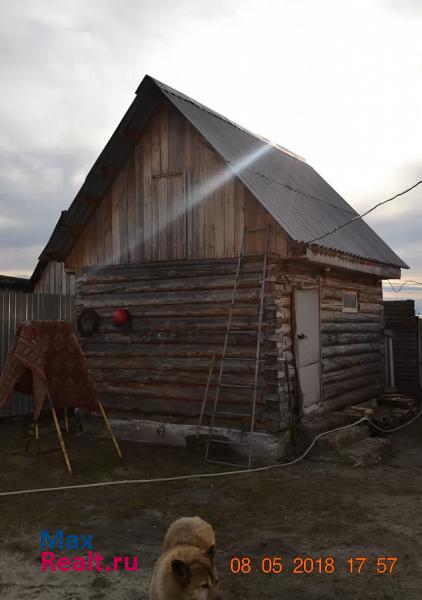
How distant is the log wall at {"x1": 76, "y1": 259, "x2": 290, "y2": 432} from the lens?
9.48 m

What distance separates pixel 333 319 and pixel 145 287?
13.2 feet

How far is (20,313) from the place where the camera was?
41.8ft

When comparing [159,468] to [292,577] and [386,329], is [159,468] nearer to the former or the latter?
[292,577]

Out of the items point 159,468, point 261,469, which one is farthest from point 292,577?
point 159,468

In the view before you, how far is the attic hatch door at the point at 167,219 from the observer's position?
10.6 meters

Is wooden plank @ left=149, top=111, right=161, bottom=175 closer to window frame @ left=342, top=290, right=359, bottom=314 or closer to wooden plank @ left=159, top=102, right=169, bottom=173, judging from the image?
wooden plank @ left=159, top=102, right=169, bottom=173

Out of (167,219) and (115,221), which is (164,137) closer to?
(167,219)

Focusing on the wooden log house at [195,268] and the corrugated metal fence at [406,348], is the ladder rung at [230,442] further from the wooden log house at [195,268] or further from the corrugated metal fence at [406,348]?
the corrugated metal fence at [406,348]

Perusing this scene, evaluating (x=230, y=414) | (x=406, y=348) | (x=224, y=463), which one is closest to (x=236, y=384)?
(x=230, y=414)

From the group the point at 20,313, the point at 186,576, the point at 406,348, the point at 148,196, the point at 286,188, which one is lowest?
the point at 186,576

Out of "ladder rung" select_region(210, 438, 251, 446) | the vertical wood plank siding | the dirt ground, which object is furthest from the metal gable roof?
the dirt ground

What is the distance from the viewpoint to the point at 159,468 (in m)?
8.89

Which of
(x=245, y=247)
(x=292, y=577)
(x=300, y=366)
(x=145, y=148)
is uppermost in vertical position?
(x=145, y=148)

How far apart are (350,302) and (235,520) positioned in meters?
7.45
